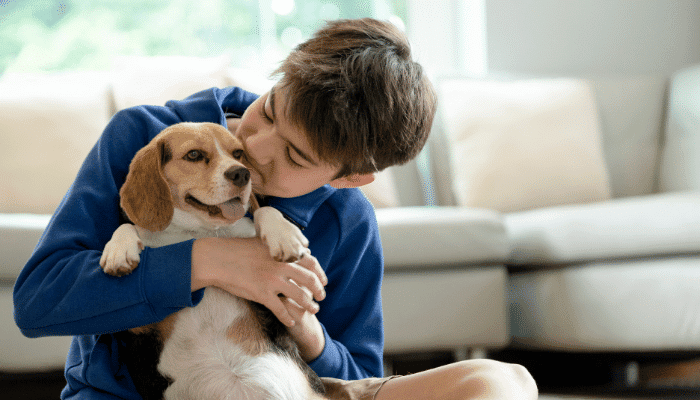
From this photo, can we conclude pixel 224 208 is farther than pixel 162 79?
No

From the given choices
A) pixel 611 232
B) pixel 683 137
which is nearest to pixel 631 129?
pixel 683 137

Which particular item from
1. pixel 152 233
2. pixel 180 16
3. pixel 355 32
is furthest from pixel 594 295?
pixel 180 16

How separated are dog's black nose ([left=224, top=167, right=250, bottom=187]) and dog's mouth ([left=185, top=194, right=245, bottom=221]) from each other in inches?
1.4

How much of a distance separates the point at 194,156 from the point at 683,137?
2.69 meters

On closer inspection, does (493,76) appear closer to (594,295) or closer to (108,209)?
(594,295)

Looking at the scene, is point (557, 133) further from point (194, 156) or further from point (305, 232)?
point (194, 156)

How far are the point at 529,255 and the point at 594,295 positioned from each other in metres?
0.27

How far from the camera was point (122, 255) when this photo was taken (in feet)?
3.03

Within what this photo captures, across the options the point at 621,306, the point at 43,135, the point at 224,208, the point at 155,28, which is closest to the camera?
the point at 224,208

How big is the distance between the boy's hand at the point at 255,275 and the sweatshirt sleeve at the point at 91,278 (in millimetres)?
27

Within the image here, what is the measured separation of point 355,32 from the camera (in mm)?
1132

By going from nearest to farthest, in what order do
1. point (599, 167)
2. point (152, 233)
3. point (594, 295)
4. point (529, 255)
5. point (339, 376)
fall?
point (152, 233)
point (339, 376)
point (594, 295)
point (529, 255)
point (599, 167)

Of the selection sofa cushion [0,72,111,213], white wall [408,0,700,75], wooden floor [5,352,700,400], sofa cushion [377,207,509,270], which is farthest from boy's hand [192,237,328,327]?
white wall [408,0,700,75]

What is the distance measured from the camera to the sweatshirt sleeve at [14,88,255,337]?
36.2 inches
